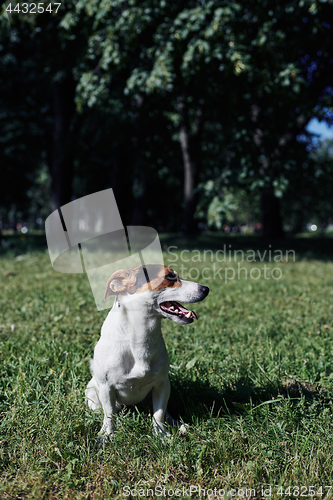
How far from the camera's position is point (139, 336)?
2027 mm

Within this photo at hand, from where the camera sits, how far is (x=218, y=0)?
8.23m

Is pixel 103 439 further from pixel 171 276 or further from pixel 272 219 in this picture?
pixel 272 219

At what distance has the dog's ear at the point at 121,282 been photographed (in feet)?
6.25

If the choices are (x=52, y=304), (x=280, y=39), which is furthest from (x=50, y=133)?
(x=52, y=304)

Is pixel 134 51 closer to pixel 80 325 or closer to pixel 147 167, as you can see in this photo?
pixel 147 167

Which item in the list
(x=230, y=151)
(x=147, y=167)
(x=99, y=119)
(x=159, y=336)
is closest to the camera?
(x=159, y=336)

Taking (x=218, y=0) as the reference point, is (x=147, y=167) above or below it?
below

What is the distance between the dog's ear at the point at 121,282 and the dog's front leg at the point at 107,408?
65 cm

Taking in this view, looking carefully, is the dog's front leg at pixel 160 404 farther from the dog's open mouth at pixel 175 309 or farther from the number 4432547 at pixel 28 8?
the number 4432547 at pixel 28 8

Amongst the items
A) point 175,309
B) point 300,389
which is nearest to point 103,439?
point 175,309

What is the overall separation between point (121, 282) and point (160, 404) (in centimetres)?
89

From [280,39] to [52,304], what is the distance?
26.6ft

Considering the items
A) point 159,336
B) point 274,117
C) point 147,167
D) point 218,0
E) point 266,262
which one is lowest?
point 266,262

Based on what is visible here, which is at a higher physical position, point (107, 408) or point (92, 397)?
point (107, 408)
